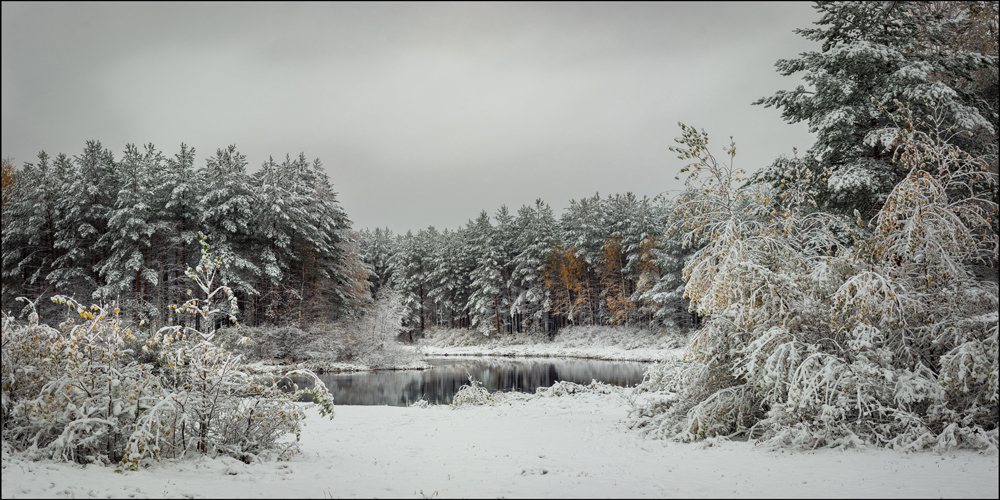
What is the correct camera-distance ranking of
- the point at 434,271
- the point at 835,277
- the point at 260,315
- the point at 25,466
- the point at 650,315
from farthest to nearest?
1. the point at 434,271
2. the point at 650,315
3. the point at 260,315
4. the point at 835,277
5. the point at 25,466

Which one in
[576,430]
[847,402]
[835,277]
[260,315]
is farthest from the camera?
[260,315]

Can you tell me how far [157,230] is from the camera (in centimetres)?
2648

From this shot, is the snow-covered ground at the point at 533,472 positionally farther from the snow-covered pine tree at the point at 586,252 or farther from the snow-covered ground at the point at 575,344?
the snow-covered pine tree at the point at 586,252

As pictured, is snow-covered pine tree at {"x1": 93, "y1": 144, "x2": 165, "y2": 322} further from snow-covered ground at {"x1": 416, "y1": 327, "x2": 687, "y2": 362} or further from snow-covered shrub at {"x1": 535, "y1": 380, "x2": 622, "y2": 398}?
snow-covered shrub at {"x1": 535, "y1": 380, "x2": 622, "y2": 398}

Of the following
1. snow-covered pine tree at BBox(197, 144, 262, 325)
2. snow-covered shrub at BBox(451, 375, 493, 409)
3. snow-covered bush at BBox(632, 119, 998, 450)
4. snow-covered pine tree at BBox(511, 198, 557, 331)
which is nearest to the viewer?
snow-covered bush at BBox(632, 119, 998, 450)

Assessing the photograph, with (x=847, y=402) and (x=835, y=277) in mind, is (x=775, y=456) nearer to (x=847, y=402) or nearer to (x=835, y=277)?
(x=847, y=402)

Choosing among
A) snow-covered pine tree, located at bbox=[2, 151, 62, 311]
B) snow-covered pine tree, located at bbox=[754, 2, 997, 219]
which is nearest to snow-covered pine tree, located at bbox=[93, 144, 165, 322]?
snow-covered pine tree, located at bbox=[2, 151, 62, 311]

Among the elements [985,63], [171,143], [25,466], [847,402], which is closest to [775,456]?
[847,402]

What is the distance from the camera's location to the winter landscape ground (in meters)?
5.43

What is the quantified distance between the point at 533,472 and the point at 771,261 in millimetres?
5858

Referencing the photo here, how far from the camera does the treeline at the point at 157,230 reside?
25.3 m

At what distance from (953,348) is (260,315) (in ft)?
108

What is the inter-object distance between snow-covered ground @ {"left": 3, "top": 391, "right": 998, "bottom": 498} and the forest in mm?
510

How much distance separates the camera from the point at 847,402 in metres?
Result: 7.41
